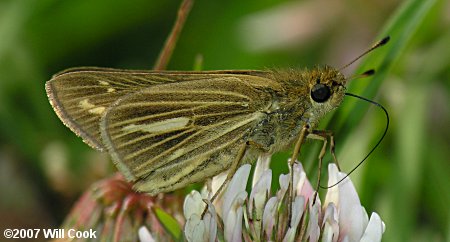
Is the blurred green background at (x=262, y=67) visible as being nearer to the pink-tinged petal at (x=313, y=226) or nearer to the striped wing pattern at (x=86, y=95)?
the pink-tinged petal at (x=313, y=226)

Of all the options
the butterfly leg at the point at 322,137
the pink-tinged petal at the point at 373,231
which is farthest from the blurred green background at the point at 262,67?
the pink-tinged petal at the point at 373,231

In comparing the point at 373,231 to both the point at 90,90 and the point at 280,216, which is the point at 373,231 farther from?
the point at 90,90

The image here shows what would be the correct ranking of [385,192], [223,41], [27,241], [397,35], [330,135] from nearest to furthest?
[330,135] → [397,35] → [385,192] → [27,241] → [223,41]

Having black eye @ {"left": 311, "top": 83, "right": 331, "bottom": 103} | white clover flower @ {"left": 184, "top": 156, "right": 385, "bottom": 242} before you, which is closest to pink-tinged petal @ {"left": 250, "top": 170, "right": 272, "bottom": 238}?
white clover flower @ {"left": 184, "top": 156, "right": 385, "bottom": 242}

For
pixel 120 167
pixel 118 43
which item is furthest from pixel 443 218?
pixel 118 43

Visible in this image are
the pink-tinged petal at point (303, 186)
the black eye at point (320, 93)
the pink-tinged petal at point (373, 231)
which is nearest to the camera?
the pink-tinged petal at point (373, 231)

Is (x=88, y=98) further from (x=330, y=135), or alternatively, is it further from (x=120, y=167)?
(x=330, y=135)

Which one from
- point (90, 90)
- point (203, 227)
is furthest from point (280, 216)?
point (90, 90)
